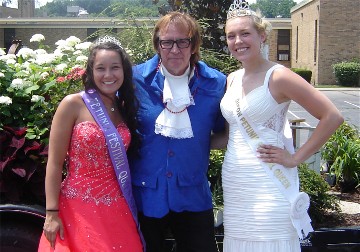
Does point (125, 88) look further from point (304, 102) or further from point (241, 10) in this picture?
point (304, 102)

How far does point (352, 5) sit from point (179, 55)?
31.1 metres

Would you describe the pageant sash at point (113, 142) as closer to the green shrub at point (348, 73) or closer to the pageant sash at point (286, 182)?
the pageant sash at point (286, 182)

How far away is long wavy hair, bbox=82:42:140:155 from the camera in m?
2.67

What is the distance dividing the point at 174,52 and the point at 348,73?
2853cm

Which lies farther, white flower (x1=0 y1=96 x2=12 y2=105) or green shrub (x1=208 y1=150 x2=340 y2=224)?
green shrub (x1=208 y1=150 x2=340 y2=224)

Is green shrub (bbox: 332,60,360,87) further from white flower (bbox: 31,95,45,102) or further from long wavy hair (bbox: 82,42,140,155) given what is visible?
long wavy hair (bbox: 82,42,140,155)

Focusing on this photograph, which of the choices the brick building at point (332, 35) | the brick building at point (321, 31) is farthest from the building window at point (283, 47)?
the brick building at point (332, 35)

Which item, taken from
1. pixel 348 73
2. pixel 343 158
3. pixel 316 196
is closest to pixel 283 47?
pixel 348 73

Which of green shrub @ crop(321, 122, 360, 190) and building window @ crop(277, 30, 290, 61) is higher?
building window @ crop(277, 30, 290, 61)

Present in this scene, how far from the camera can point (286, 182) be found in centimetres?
257

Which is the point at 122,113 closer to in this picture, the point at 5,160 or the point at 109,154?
the point at 109,154

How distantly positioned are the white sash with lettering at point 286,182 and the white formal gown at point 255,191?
0.08ft

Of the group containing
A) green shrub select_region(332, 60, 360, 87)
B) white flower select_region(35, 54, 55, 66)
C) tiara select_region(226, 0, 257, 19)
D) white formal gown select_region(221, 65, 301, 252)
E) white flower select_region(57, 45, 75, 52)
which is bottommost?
green shrub select_region(332, 60, 360, 87)

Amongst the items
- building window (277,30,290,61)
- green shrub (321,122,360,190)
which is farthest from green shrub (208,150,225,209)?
building window (277,30,290,61)
